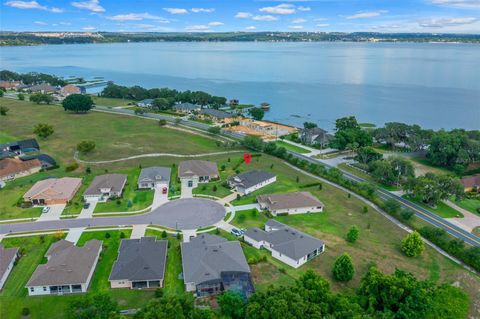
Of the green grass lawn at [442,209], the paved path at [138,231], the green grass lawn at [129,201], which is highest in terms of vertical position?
the green grass lawn at [129,201]

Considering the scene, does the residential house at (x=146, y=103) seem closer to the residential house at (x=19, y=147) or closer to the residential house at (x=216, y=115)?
the residential house at (x=216, y=115)

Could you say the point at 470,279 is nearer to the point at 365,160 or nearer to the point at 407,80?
the point at 365,160

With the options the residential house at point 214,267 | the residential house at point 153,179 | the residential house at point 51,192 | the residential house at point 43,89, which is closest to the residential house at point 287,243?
the residential house at point 214,267

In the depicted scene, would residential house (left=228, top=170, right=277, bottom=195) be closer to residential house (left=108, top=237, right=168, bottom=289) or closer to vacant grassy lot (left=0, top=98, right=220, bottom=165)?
residential house (left=108, top=237, right=168, bottom=289)

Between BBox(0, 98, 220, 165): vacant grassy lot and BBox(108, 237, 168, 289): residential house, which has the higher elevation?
BBox(0, 98, 220, 165): vacant grassy lot

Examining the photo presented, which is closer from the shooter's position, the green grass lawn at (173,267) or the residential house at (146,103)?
the green grass lawn at (173,267)

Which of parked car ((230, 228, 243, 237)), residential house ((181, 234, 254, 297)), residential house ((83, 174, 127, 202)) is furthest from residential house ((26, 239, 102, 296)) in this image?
parked car ((230, 228, 243, 237))
